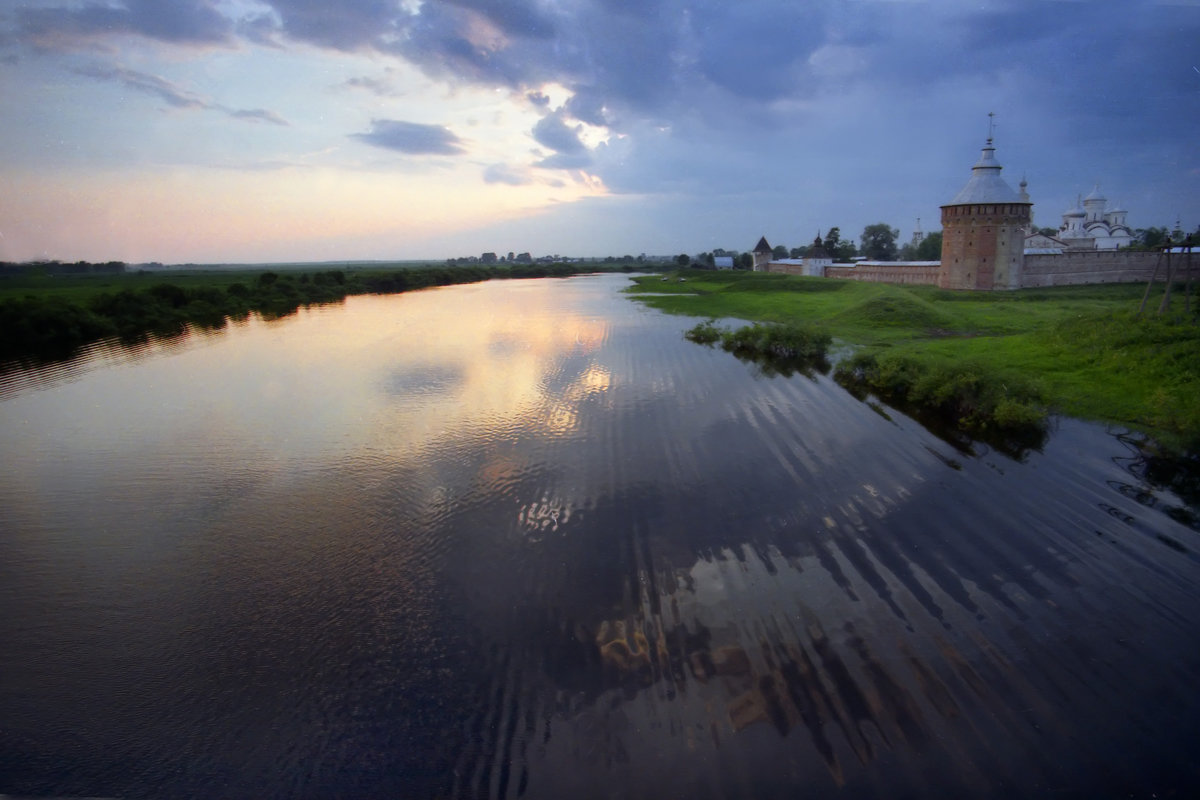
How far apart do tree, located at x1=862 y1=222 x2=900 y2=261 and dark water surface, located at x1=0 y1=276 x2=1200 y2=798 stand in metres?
68.4

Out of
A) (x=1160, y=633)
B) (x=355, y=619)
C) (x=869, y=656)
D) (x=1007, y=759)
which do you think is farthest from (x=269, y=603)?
(x=1160, y=633)

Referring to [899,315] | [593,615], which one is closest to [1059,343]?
[899,315]

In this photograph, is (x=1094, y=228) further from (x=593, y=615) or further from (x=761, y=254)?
(x=593, y=615)

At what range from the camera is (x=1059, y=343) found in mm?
15203

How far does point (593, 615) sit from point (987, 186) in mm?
33269

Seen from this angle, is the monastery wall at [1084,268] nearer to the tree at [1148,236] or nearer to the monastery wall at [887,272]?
the monastery wall at [887,272]

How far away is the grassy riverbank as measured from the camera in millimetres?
11402

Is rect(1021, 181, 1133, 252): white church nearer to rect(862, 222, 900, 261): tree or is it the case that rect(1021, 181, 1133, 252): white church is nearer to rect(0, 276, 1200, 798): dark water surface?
rect(862, 222, 900, 261): tree

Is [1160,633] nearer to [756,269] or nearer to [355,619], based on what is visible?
[355,619]

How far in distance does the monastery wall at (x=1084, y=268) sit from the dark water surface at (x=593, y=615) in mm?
25162

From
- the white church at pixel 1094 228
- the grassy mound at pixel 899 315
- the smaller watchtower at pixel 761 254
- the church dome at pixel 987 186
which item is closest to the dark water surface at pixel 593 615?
the grassy mound at pixel 899 315

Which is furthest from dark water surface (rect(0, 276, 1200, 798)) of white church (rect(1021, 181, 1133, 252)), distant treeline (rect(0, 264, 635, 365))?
white church (rect(1021, 181, 1133, 252))

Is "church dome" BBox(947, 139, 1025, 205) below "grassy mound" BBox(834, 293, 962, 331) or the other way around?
the other way around

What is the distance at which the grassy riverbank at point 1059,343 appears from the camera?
449 inches
